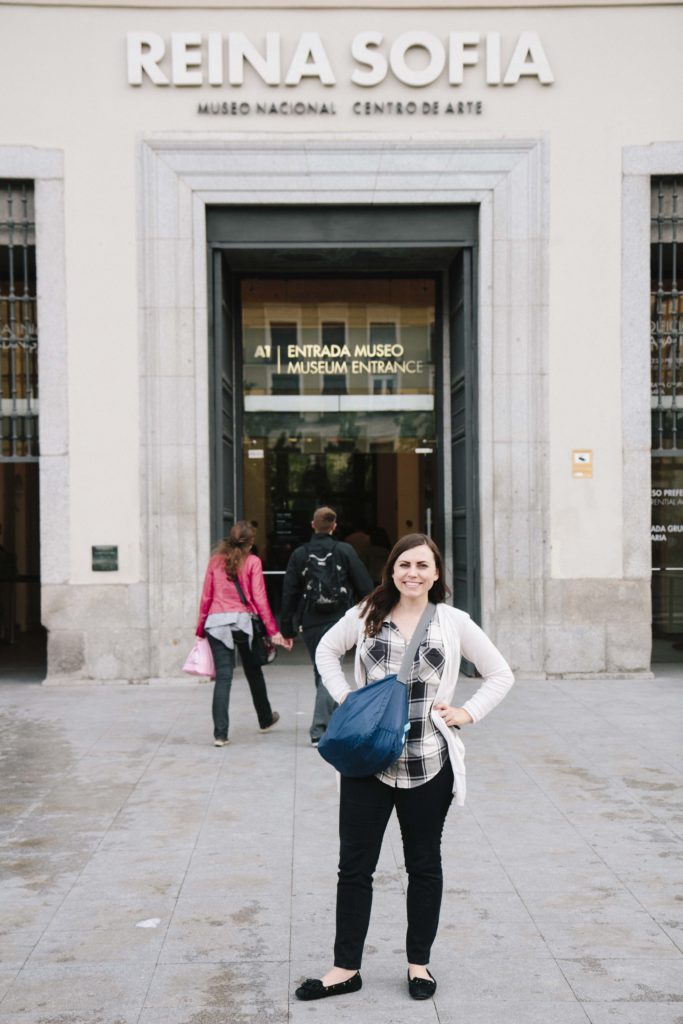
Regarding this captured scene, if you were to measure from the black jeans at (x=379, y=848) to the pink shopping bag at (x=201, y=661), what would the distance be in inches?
181

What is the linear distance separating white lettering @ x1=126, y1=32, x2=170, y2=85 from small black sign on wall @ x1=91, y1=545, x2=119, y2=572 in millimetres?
4759

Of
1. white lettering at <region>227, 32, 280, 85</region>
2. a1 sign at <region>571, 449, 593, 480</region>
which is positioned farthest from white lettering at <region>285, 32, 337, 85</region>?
a1 sign at <region>571, 449, 593, 480</region>

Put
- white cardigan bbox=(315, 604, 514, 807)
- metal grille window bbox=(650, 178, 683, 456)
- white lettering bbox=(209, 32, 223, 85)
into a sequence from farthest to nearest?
metal grille window bbox=(650, 178, 683, 456)
white lettering bbox=(209, 32, 223, 85)
white cardigan bbox=(315, 604, 514, 807)

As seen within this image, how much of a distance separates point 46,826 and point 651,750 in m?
4.45

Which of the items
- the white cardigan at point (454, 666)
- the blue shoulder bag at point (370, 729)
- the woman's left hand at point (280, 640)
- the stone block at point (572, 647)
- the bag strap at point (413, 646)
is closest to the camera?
the blue shoulder bag at point (370, 729)

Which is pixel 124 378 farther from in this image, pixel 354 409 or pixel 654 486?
pixel 654 486

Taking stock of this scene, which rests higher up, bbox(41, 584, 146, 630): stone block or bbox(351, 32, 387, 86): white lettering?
bbox(351, 32, 387, 86): white lettering

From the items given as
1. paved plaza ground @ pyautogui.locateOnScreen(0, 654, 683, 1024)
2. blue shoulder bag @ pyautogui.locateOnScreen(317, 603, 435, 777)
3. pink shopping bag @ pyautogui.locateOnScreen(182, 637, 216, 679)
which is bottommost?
paved plaza ground @ pyautogui.locateOnScreen(0, 654, 683, 1024)

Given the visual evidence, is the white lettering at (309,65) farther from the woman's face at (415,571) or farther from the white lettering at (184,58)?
the woman's face at (415,571)

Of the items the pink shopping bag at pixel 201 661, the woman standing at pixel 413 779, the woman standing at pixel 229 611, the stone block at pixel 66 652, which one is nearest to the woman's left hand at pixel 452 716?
the woman standing at pixel 413 779

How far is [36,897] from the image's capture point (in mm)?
5316

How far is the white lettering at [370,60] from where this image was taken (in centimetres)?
1145

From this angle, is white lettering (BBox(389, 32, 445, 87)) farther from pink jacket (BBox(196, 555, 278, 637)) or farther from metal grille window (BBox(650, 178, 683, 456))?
pink jacket (BBox(196, 555, 278, 637))

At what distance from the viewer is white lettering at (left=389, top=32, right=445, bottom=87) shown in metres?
11.5
